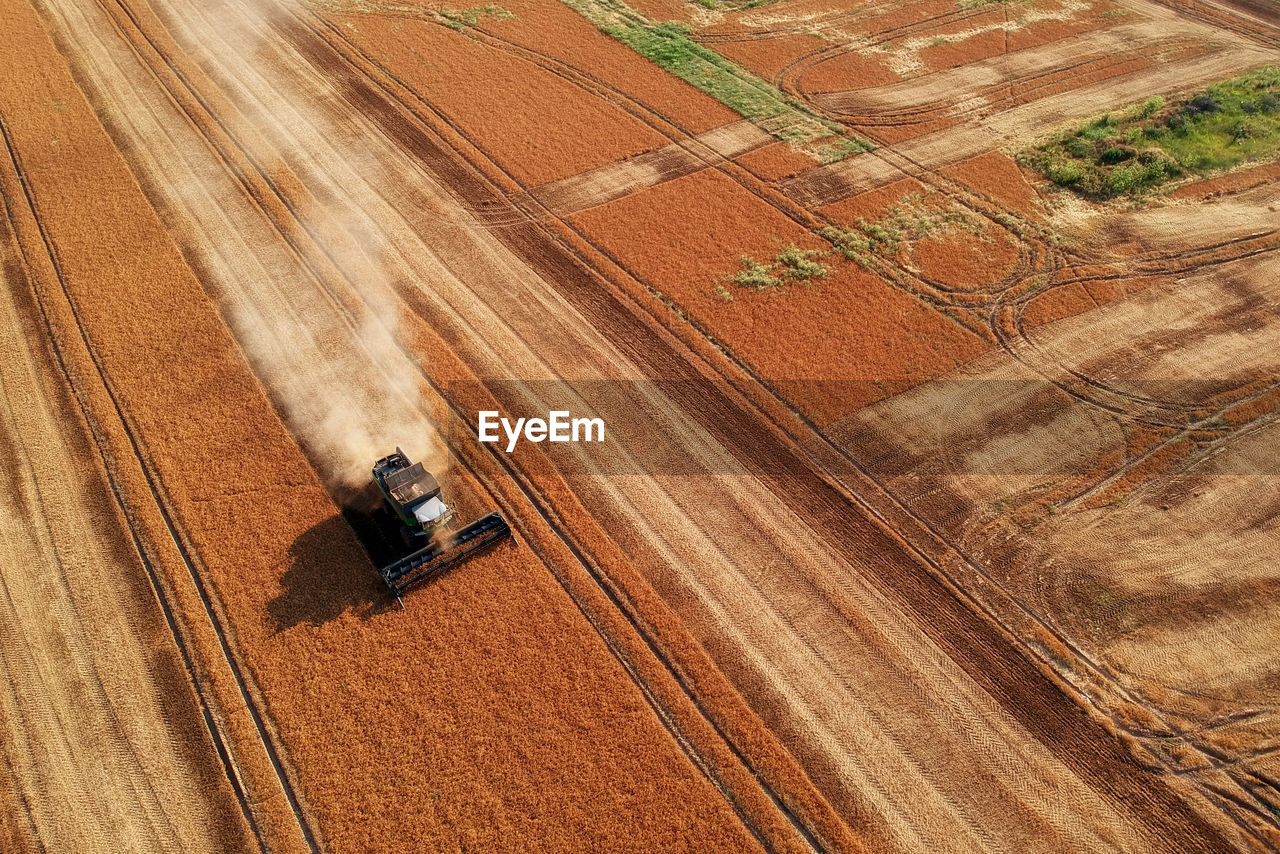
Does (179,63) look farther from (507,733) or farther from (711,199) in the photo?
(507,733)

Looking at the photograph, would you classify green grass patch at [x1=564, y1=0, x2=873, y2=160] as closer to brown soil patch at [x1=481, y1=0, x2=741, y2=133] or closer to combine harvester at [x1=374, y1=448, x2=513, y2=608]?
brown soil patch at [x1=481, y1=0, x2=741, y2=133]

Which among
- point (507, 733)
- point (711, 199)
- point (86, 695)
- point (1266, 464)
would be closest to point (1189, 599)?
point (1266, 464)

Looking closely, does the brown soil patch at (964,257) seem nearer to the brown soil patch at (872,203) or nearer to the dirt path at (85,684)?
the brown soil patch at (872,203)

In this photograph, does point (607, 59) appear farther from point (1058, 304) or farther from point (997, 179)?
point (1058, 304)

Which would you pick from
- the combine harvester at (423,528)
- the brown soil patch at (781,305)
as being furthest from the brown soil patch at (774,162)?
the combine harvester at (423,528)

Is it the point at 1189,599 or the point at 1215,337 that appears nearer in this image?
the point at 1189,599

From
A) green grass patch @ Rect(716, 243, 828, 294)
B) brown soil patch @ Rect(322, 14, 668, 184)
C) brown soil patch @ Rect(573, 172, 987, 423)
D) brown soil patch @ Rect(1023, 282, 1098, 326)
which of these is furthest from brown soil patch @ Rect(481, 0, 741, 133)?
brown soil patch @ Rect(1023, 282, 1098, 326)

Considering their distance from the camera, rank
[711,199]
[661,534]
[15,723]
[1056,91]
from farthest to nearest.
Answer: [1056,91] < [711,199] < [661,534] < [15,723]
